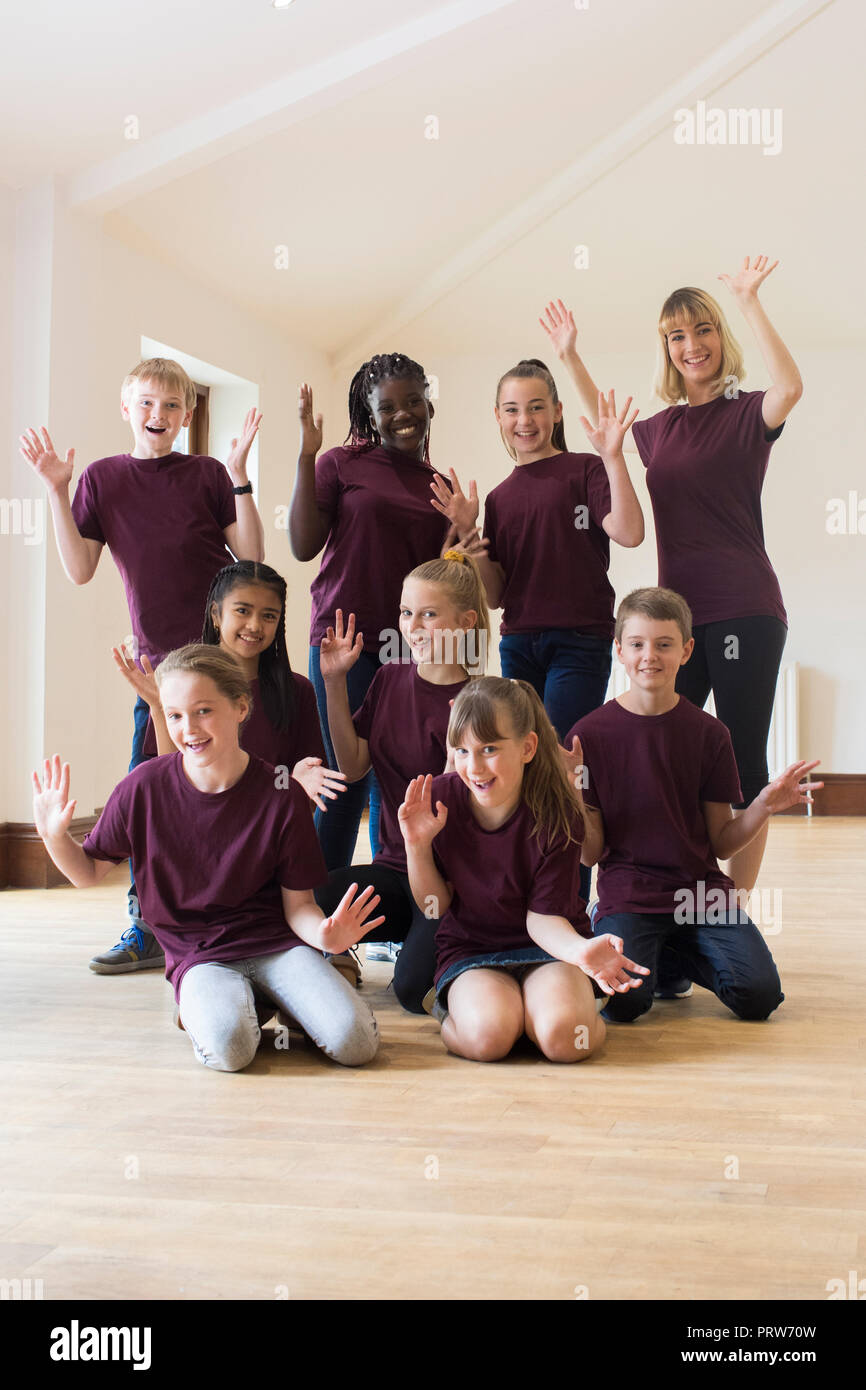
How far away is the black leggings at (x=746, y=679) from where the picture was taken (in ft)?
9.02

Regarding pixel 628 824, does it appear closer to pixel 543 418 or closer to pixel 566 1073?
pixel 566 1073

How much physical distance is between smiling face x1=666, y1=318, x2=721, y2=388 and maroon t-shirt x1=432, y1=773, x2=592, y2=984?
1070 millimetres

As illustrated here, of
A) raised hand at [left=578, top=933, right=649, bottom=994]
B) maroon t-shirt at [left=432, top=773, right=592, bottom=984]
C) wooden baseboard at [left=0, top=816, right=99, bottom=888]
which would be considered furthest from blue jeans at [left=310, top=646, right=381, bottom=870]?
wooden baseboard at [left=0, top=816, right=99, bottom=888]

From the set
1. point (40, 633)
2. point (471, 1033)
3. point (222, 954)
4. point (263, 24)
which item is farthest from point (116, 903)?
point (263, 24)

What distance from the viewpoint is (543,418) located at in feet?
9.41

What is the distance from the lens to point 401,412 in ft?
9.42

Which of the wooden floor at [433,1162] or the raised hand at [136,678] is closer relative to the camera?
the wooden floor at [433,1162]

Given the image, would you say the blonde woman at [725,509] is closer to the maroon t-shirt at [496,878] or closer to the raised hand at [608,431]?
the raised hand at [608,431]

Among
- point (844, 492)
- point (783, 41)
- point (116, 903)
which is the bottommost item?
point (116, 903)

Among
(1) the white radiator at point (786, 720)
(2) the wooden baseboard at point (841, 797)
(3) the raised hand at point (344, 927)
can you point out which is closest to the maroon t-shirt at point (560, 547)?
(3) the raised hand at point (344, 927)

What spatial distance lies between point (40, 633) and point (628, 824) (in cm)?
240

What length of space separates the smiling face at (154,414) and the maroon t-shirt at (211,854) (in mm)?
974

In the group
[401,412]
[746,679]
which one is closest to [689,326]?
[401,412]

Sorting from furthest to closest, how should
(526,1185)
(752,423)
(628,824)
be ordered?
(752,423) < (628,824) < (526,1185)
